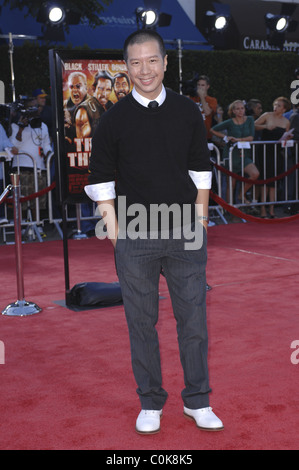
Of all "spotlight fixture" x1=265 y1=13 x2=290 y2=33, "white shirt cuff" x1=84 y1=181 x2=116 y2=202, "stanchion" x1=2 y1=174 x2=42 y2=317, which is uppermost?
"spotlight fixture" x1=265 y1=13 x2=290 y2=33

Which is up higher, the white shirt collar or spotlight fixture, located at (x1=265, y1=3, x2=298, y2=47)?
spotlight fixture, located at (x1=265, y1=3, x2=298, y2=47)

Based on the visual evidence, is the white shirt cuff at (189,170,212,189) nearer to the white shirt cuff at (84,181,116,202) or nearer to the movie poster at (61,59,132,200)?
the white shirt cuff at (84,181,116,202)

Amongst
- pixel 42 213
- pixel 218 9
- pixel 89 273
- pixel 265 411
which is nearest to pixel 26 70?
pixel 42 213

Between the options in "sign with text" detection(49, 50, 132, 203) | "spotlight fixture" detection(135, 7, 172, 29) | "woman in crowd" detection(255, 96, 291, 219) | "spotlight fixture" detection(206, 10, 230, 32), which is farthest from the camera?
"spotlight fixture" detection(206, 10, 230, 32)

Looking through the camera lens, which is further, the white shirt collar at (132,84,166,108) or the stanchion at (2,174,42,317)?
the stanchion at (2,174,42,317)

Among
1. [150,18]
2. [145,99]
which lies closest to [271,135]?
[150,18]

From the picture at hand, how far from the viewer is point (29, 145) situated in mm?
10203

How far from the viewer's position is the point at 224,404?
3.74 meters

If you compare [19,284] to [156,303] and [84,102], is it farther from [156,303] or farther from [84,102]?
[156,303]

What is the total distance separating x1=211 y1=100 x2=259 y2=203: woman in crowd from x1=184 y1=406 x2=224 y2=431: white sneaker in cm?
806

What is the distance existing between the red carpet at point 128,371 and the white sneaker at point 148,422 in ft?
0.13

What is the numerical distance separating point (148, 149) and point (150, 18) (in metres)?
12.1

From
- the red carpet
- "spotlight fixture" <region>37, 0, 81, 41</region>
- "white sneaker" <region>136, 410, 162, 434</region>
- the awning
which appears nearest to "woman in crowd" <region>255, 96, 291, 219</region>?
the awning

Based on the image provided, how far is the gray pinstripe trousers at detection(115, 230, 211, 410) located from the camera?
129 inches
